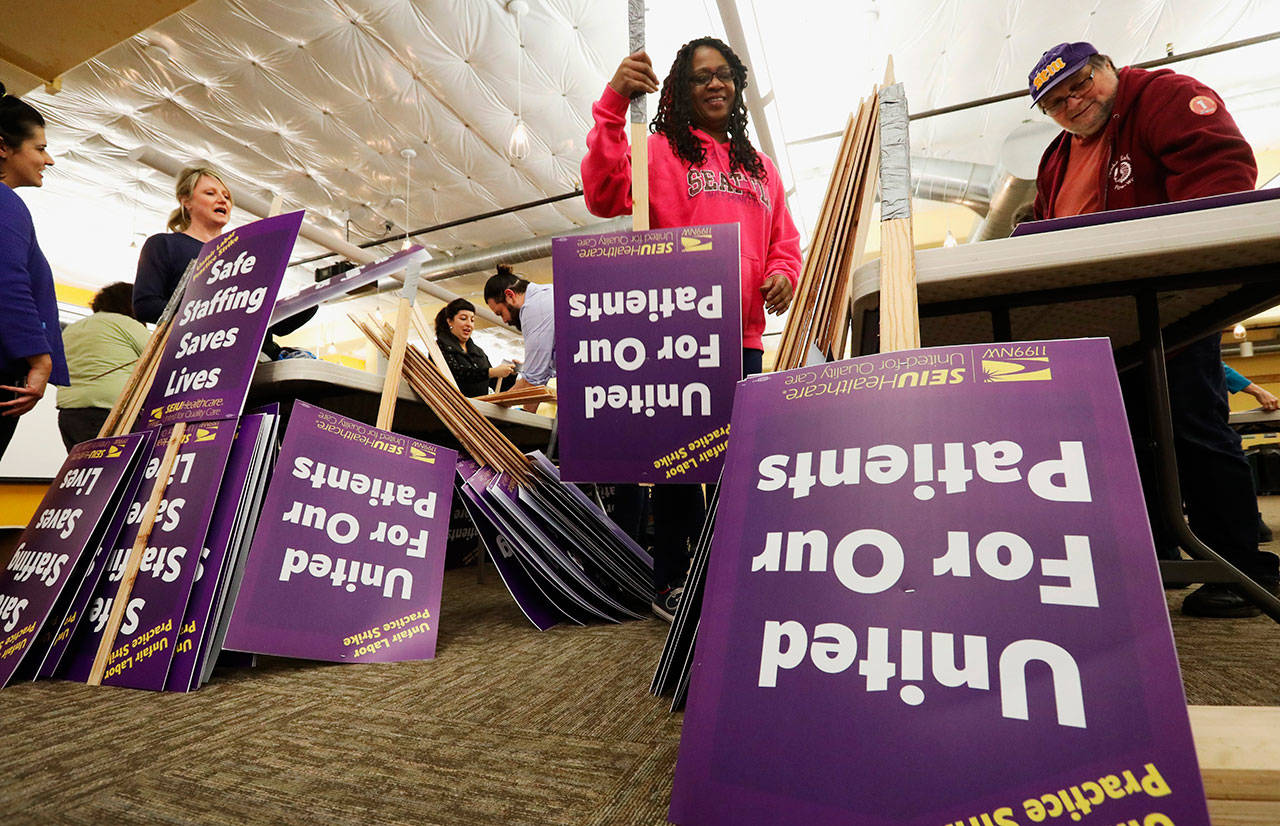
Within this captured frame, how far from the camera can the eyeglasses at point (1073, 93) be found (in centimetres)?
150

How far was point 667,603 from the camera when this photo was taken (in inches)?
63.1

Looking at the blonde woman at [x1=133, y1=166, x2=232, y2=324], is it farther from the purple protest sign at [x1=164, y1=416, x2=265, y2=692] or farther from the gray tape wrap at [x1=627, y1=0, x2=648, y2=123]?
the gray tape wrap at [x1=627, y1=0, x2=648, y2=123]

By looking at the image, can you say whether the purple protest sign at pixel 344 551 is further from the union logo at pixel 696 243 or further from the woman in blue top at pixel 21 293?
the union logo at pixel 696 243

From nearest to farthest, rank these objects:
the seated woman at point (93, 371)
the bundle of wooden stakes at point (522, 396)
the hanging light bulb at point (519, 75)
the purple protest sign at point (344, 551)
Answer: the purple protest sign at point (344, 551) < the seated woman at point (93, 371) < the bundle of wooden stakes at point (522, 396) < the hanging light bulb at point (519, 75)

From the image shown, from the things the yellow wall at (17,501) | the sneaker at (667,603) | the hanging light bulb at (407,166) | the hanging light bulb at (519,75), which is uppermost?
the hanging light bulb at (407,166)

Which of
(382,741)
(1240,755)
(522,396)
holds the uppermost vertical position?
(522,396)

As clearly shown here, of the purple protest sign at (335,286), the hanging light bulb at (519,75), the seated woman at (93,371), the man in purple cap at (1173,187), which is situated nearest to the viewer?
the man in purple cap at (1173,187)

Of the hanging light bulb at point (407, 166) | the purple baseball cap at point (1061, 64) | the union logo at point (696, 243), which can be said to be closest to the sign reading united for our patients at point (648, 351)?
the union logo at point (696, 243)

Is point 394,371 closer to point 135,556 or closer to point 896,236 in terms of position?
point 135,556

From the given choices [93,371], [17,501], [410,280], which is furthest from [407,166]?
[410,280]

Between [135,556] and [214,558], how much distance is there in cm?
17

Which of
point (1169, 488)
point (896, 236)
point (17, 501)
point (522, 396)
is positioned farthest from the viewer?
point (17, 501)

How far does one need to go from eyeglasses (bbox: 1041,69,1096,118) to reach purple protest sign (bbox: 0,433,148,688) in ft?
7.50

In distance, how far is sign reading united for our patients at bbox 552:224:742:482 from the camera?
3.67 ft
